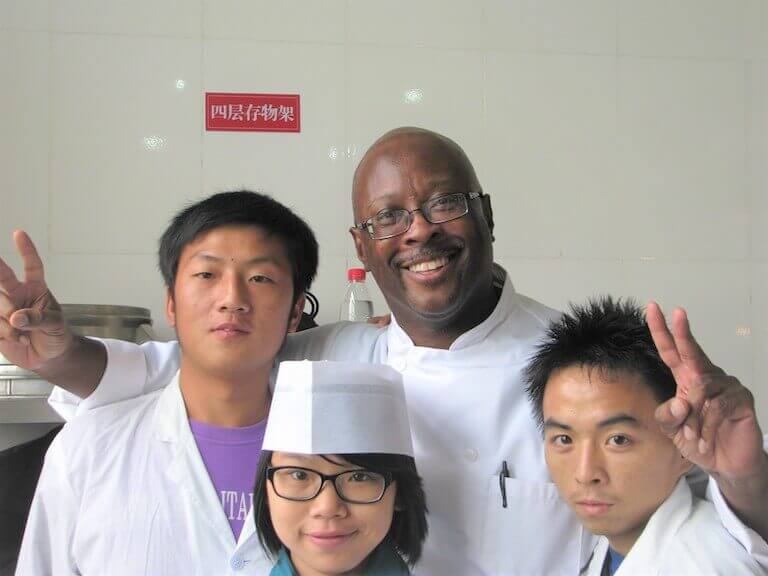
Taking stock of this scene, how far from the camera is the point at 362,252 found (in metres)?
1.39

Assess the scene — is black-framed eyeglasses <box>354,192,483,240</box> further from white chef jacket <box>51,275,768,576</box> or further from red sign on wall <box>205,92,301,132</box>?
red sign on wall <box>205,92,301,132</box>

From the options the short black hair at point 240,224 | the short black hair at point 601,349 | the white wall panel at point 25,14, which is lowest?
the short black hair at point 601,349

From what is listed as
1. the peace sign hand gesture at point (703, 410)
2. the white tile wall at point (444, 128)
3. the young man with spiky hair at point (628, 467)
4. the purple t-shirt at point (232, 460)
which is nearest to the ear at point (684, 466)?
the young man with spiky hair at point (628, 467)

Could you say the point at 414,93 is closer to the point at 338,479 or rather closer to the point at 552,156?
the point at 552,156

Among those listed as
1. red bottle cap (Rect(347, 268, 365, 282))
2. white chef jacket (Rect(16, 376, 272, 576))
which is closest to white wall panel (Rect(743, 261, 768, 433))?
red bottle cap (Rect(347, 268, 365, 282))

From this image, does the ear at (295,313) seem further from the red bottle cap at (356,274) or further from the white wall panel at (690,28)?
the white wall panel at (690,28)

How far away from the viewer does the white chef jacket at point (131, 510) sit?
3.82 ft

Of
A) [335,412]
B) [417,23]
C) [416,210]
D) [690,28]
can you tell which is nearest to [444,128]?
[417,23]

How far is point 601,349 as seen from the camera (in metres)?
1.09

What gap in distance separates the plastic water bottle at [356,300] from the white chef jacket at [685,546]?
132 cm

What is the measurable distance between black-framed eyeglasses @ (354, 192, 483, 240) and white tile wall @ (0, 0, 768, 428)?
3.83 ft

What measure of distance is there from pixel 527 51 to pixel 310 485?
2016 mm

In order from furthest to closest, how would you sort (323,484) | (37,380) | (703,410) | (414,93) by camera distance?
(414,93) → (37,380) → (323,484) → (703,410)

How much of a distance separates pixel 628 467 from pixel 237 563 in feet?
2.03
